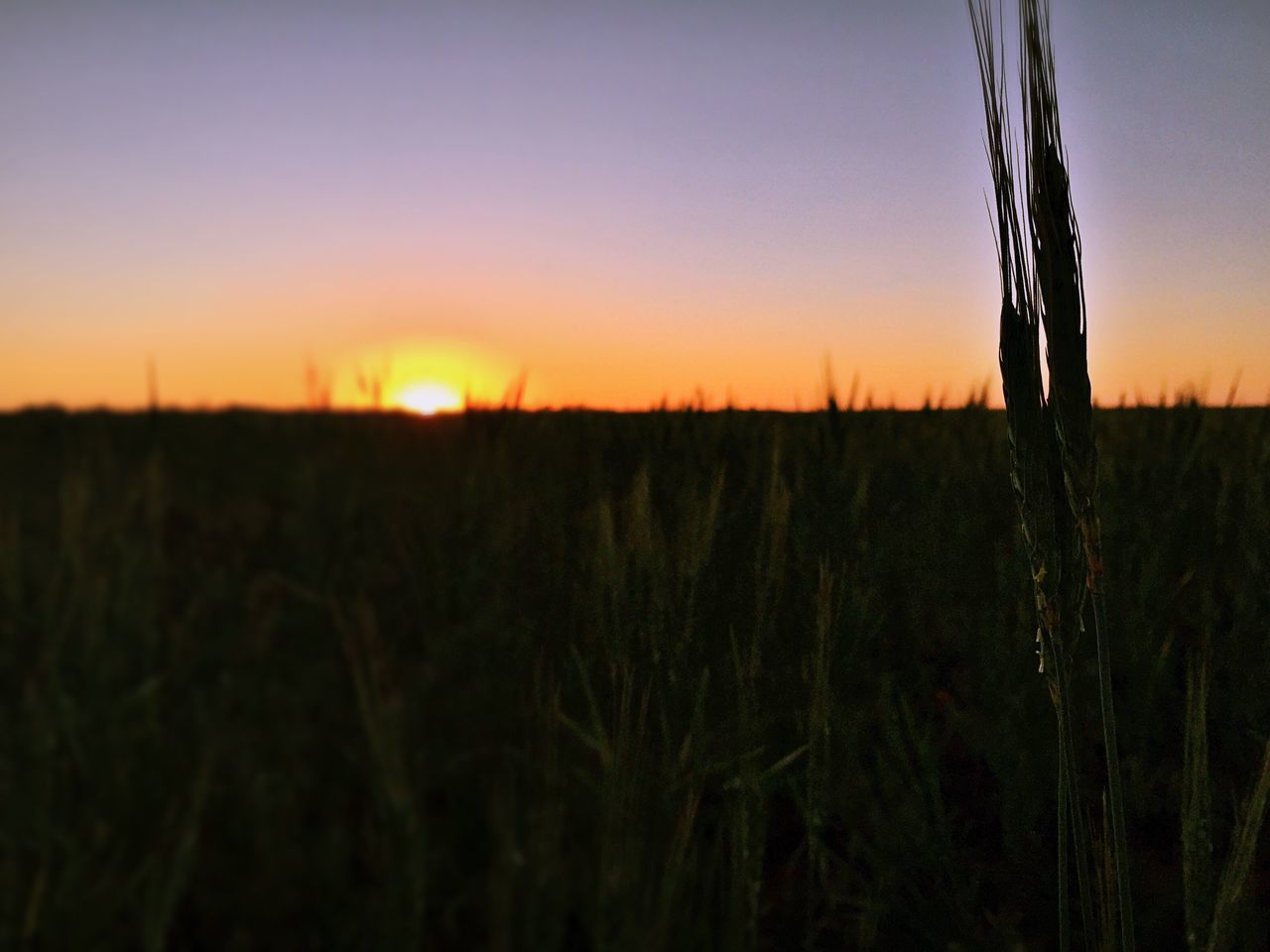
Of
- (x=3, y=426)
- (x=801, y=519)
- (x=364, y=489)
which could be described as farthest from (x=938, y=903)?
(x=3, y=426)

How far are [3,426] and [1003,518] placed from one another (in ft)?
6.45

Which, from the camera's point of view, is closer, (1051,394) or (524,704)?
(1051,394)

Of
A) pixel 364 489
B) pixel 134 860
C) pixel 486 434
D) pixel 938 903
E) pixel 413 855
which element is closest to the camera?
pixel 413 855

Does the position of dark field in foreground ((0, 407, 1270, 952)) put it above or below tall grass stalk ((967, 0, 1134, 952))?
below

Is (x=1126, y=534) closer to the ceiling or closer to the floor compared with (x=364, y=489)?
closer to the floor

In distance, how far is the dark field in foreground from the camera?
3.13ft

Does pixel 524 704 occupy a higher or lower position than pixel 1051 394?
lower

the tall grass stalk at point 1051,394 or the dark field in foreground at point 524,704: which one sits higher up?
the tall grass stalk at point 1051,394

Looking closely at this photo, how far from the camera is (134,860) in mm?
1060

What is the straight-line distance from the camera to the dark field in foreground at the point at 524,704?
0.95m

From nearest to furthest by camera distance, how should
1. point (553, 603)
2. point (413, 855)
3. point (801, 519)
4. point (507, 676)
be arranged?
point (413, 855)
point (507, 676)
point (553, 603)
point (801, 519)

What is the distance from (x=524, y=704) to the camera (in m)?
1.16

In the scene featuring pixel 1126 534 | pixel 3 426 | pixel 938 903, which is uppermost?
pixel 3 426

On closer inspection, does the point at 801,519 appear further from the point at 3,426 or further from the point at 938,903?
the point at 3,426
